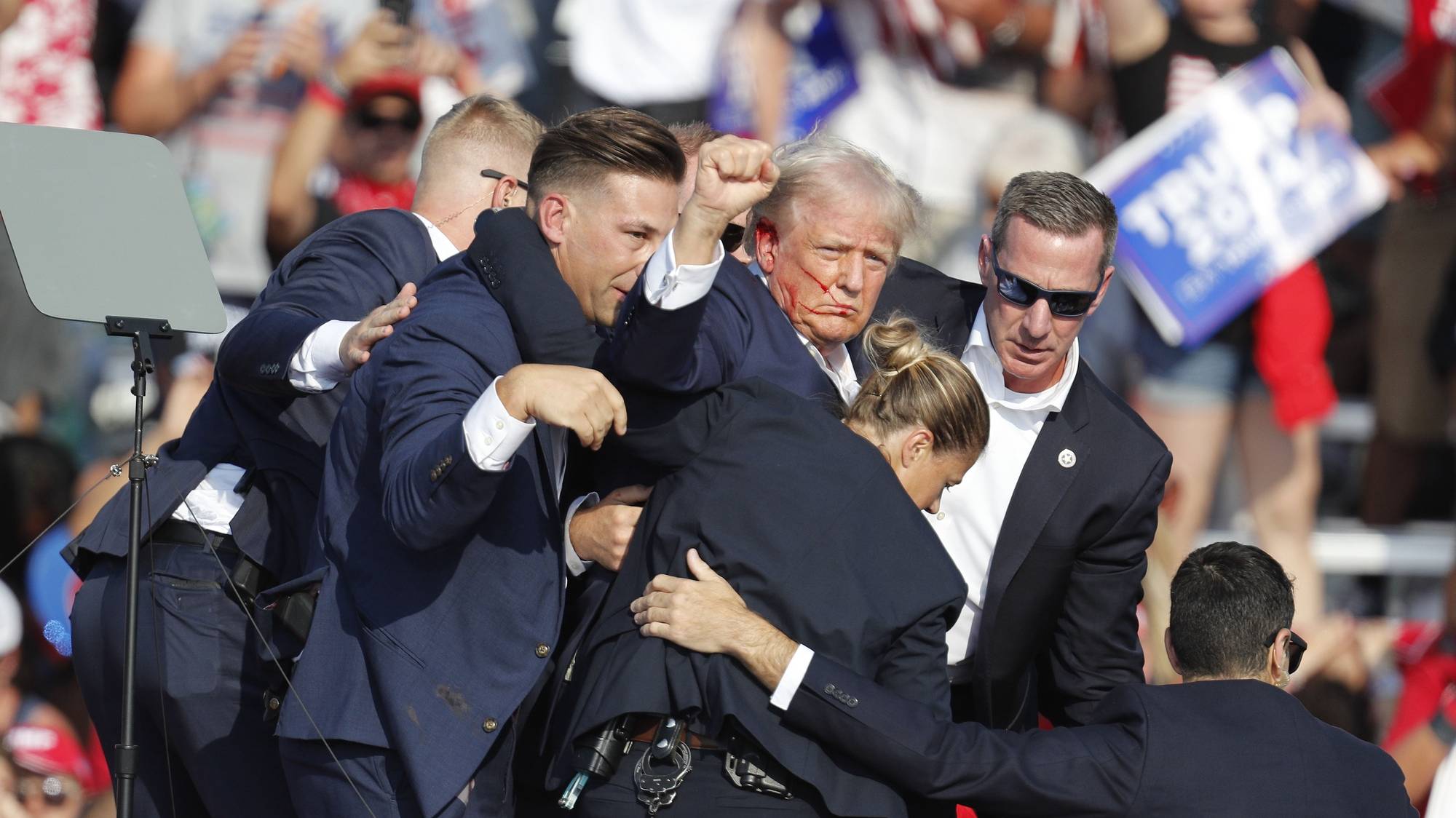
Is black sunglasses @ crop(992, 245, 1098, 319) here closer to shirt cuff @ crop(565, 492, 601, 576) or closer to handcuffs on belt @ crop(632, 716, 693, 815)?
shirt cuff @ crop(565, 492, 601, 576)

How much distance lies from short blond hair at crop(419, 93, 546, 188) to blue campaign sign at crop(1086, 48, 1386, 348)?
125 inches

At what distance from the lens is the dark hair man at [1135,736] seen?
8.28 feet

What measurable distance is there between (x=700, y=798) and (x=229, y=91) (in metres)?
4.21

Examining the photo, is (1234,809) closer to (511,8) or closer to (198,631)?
(198,631)

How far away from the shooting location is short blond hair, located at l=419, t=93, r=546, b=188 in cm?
368

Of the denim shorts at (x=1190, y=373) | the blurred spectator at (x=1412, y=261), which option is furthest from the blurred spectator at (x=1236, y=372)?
the blurred spectator at (x=1412, y=261)

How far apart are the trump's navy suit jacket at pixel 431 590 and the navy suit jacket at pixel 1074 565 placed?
1.13 meters

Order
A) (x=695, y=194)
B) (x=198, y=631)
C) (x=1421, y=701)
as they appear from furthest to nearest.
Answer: (x=1421, y=701) → (x=198, y=631) → (x=695, y=194)

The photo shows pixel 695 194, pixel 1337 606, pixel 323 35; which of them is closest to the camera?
pixel 695 194

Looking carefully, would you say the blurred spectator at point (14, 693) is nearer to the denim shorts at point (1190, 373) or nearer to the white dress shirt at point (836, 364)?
the white dress shirt at point (836, 364)

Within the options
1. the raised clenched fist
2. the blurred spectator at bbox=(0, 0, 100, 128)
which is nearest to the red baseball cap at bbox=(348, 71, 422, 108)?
the blurred spectator at bbox=(0, 0, 100, 128)

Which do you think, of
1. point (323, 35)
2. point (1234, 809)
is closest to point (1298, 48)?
point (323, 35)

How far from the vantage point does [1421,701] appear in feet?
20.5

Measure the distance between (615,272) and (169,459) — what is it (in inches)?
47.9
